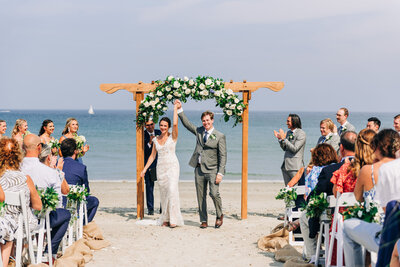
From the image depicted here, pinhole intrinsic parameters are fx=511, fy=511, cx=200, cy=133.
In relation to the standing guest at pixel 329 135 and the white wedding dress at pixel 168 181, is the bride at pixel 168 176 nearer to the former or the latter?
the white wedding dress at pixel 168 181

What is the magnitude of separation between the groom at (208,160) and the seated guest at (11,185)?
386 centimetres

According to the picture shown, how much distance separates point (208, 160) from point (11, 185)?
13.6ft

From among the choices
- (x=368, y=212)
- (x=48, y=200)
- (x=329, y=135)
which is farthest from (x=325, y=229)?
(x=329, y=135)

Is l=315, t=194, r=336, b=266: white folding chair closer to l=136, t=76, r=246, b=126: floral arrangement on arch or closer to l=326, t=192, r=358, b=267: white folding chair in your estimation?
l=326, t=192, r=358, b=267: white folding chair

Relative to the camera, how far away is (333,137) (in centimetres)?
891

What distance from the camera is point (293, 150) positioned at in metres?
9.35

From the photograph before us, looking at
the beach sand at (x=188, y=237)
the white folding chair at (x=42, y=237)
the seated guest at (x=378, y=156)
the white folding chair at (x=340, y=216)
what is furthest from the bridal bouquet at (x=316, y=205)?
the white folding chair at (x=42, y=237)

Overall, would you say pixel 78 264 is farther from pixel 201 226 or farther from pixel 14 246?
pixel 201 226

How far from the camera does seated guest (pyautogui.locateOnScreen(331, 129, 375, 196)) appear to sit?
5.30 m

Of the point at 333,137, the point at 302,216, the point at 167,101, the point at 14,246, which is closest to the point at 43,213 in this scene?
the point at 14,246

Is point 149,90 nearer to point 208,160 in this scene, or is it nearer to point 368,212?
point 208,160

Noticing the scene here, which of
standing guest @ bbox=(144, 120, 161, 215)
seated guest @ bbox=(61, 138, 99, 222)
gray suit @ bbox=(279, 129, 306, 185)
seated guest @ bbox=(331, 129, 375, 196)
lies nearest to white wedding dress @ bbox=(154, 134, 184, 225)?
standing guest @ bbox=(144, 120, 161, 215)

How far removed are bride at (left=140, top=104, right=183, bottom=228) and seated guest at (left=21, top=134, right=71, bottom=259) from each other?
9.54 ft

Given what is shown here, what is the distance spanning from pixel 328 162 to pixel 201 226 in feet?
10.9
